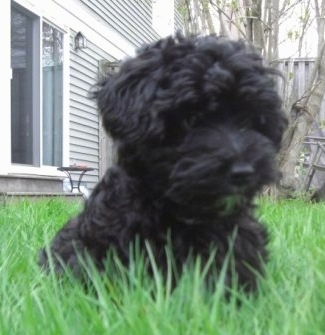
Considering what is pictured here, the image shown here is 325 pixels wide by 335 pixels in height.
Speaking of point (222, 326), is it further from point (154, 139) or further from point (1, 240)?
point (1, 240)

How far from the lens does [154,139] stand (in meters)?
2.60

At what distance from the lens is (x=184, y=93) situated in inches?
99.9

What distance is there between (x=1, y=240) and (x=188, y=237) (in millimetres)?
1337

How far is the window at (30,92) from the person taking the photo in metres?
11.1

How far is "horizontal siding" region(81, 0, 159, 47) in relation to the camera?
53.6 ft

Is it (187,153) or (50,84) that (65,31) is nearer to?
(50,84)

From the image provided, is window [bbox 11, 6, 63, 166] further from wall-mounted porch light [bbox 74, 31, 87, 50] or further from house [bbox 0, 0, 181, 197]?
wall-mounted porch light [bbox 74, 31, 87, 50]

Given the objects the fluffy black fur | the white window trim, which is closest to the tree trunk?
the white window trim

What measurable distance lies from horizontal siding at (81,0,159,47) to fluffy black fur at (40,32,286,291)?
12777mm

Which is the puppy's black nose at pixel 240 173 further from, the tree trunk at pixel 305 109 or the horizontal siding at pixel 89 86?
the horizontal siding at pixel 89 86

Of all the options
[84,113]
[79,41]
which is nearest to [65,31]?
[79,41]

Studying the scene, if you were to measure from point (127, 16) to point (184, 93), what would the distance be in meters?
16.8

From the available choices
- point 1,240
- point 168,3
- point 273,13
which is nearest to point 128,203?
point 1,240

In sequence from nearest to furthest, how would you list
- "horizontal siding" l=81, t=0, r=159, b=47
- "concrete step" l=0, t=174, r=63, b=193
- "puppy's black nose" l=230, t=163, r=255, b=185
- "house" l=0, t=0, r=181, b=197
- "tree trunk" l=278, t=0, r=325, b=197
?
"puppy's black nose" l=230, t=163, r=255, b=185
"concrete step" l=0, t=174, r=63, b=193
"tree trunk" l=278, t=0, r=325, b=197
"house" l=0, t=0, r=181, b=197
"horizontal siding" l=81, t=0, r=159, b=47
